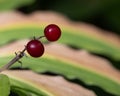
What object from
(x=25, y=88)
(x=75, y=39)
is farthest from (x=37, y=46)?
(x=75, y=39)

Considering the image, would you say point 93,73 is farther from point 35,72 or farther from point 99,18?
point 99,18

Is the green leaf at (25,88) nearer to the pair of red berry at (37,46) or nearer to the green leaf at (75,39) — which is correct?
the pair of red berry at (37,46)

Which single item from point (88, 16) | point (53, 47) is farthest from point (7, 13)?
point (88, 16)

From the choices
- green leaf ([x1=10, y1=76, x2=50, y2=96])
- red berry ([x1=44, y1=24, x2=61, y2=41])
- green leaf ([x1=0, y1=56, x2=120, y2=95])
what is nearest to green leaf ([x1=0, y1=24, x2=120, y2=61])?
green leaf ([x1=0, y1=56, x2=120, y2=95])

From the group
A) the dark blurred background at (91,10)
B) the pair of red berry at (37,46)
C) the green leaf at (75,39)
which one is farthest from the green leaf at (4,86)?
the dark blurred background at (91,10)

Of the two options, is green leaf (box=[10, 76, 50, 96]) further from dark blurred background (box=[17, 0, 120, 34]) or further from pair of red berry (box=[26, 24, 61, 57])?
dark blurred background (box=[17, 0, 120, 34])

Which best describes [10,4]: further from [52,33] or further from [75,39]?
[52,33]

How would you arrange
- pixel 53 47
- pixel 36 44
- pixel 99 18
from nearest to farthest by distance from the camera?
pixel 36 44 → pixel 53 47 → pixel 99 18
